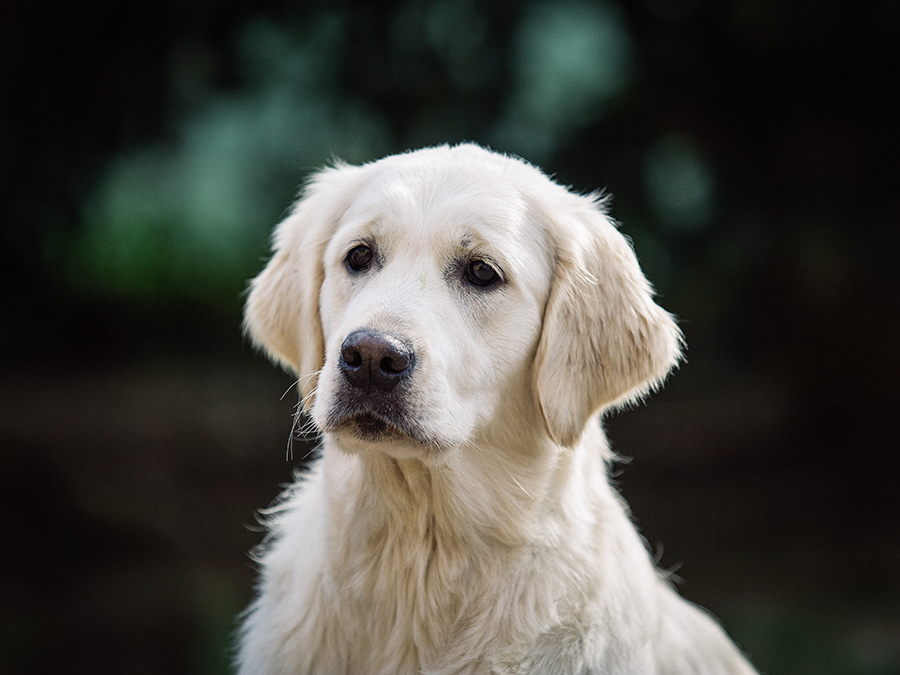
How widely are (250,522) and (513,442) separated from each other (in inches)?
168

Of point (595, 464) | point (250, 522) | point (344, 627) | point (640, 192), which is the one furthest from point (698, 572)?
point (344, 627)

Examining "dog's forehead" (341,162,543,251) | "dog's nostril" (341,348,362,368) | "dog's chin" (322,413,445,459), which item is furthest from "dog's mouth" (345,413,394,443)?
"dog's forehead" (341,162,543,251)

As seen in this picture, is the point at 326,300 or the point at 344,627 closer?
the point at 344,627

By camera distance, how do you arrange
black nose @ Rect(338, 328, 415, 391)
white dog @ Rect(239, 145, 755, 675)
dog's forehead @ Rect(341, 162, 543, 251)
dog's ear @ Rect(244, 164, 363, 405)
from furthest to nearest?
dog's ear @ Rect(244, 164, 363, 405), dog's forehead @ Rect(341, 162, 543, 251), white dog @ Rect(239, 145, 755, 675), black nose @ Rect(338, 328, 415, 391)

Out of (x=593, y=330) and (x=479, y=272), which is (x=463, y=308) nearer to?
(x=479, y=272)

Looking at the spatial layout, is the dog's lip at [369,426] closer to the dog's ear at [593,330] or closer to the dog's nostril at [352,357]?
the dog's nostril at [352,357]

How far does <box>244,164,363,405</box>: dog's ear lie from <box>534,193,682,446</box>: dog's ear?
2.43 feet

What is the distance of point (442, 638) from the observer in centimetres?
245

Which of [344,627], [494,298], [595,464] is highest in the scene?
[494,298]

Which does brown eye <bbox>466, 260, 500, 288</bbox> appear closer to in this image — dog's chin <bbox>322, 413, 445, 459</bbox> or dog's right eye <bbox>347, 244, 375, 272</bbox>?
dog's right eye <bbox>347, 244, 375, 272</bbox>

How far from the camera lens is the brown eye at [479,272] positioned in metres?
2.55

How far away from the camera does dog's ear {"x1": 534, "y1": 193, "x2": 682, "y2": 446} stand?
8.36ft

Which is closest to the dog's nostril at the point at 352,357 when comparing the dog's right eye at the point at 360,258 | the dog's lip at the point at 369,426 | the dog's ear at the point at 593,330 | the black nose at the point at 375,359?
the black nose at the point at 375,359

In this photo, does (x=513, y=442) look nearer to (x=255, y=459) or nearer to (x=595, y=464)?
(x=595, y=464)
